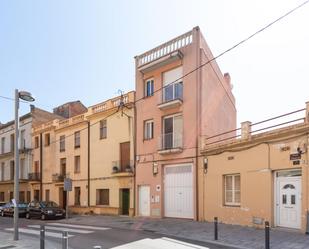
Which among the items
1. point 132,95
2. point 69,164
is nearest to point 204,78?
point 132,95

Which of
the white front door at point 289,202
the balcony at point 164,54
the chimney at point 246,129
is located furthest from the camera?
the balcony at point 164,54

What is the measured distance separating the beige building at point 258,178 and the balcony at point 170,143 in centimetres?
186

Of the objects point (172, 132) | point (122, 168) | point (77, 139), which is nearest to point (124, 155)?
point (122, 168)

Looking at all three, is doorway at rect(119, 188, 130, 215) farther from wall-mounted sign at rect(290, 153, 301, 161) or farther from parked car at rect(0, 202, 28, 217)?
wall-mounted sign at rect(290, 153, 301, 161)

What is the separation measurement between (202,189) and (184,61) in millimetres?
7395

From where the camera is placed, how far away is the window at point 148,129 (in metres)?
25.2

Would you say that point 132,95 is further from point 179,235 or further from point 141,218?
point 179,235

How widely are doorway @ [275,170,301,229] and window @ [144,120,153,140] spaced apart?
998cm

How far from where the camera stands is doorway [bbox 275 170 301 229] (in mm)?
15906

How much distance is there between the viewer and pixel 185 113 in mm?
22906

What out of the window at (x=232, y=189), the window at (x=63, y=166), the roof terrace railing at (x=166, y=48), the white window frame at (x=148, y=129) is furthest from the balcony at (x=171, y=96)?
the window at (x=63, y=166)

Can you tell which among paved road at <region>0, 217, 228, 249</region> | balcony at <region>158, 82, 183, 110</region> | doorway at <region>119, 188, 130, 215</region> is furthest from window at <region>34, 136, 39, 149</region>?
paved road at <region>0, 217, 228, 249</region>

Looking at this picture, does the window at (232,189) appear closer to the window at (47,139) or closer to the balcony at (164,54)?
the balcony at (164,54)

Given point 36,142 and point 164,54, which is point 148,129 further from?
point 36,142
